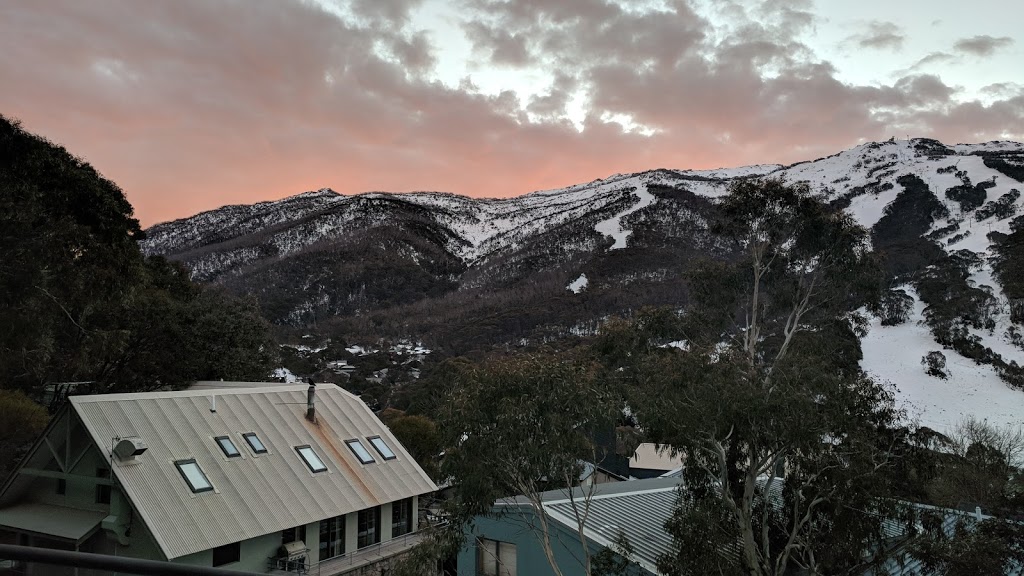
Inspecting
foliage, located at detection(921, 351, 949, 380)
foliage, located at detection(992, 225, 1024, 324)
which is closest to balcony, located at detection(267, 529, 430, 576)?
foliage, located at detection(921, 351, 949, 380)

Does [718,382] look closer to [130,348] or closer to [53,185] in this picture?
[53,185]

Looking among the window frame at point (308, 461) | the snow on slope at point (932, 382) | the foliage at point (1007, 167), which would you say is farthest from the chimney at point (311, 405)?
the foliage at point (1007, 167)

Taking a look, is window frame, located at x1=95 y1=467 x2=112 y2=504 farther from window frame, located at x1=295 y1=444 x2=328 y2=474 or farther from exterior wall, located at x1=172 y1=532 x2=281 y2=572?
window frame, located at x1=295 y1=444 x2=328 y2=474

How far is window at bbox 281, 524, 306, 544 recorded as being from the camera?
18203 millimetres

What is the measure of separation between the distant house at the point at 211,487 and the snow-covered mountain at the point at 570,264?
48.7 m

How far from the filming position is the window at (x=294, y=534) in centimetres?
1820

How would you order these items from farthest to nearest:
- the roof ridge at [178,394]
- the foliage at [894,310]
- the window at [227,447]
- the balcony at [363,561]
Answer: the foliage at [894,310]
the window at [227,447]
the balcony at [363,561]
the roof ridge at [178,394]

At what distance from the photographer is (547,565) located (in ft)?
46.6

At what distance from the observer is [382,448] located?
75.7ft

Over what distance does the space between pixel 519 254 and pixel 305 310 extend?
5857 cm

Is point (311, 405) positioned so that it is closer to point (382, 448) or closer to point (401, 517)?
point (382, 448)

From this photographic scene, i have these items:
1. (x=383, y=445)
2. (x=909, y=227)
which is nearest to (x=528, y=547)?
(x=383, y=445)

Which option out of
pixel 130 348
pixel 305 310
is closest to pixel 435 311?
pixel 305 310

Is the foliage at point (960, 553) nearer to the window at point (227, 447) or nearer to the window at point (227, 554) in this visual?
the window at point (227, 554)
